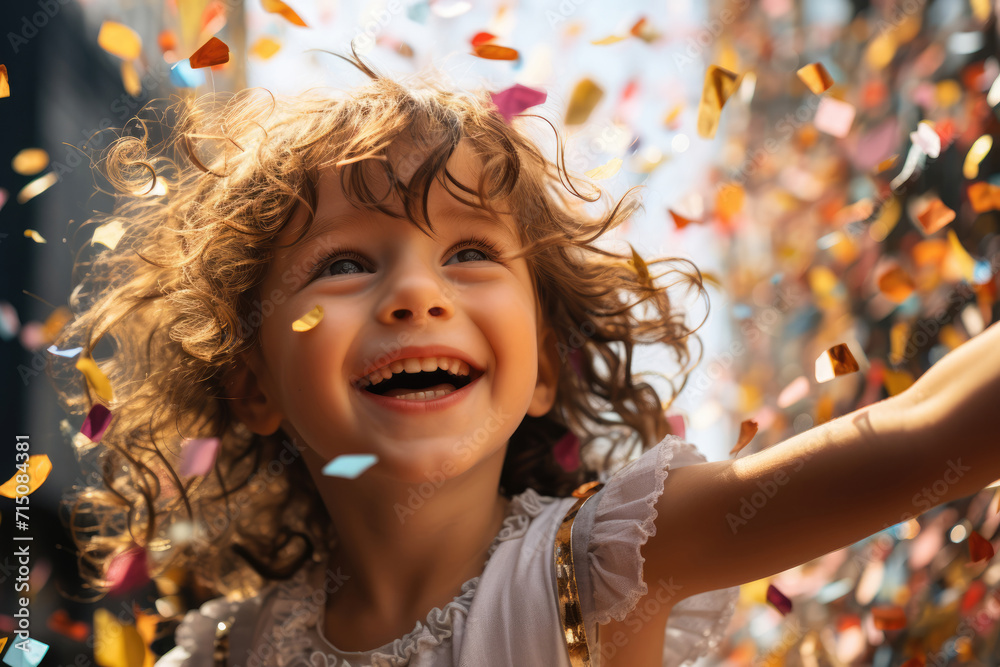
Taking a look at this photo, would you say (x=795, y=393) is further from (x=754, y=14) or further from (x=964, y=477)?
(x=754, y=14)

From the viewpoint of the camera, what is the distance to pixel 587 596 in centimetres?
77

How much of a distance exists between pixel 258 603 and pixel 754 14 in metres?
2.02

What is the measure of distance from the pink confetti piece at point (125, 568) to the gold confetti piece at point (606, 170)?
3.06 feet

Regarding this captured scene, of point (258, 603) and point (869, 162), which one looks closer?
point (258, 603)

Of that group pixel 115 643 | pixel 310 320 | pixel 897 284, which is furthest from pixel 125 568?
pixel 897 284

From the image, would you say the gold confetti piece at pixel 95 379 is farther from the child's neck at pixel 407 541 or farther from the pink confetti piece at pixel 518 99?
the pink confetti piece at pixel 518 99

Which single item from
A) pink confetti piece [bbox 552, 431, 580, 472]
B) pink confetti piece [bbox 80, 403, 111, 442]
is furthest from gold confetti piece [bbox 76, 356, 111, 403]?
pink confetti piece [bbox 552, 431, 580, 472]

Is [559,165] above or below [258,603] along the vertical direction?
above

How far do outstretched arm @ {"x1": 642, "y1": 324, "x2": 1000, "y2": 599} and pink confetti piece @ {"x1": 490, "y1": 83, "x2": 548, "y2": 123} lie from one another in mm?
503

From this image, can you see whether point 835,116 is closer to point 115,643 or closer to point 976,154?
point 976,154

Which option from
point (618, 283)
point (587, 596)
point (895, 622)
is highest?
point (618, 283)

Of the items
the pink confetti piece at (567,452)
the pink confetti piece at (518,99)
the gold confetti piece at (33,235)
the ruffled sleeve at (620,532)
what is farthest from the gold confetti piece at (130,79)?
the ruffled sleeve at (620,532)

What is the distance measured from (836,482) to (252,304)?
685mm

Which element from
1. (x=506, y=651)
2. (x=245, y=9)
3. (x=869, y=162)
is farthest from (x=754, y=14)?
(x=506, y=651)
